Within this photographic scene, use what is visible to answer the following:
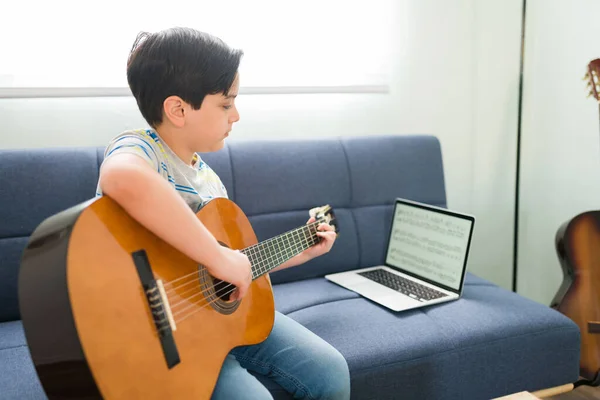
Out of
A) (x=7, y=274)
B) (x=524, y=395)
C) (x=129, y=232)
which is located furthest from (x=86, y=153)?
(x=524, y=395)

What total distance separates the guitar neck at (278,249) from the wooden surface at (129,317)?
0.20 metres

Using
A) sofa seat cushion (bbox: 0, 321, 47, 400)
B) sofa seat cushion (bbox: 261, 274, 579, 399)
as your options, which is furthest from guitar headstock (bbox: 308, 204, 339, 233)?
sofa seat cushion (bbox: 0, 321, 47, 400)

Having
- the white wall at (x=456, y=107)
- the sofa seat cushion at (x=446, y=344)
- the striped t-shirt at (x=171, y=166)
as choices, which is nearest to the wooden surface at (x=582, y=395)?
the sofa seat cushion at (x=446, y=344)

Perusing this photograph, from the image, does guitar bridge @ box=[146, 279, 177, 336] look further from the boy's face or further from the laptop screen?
the laptop screen

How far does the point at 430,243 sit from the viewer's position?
192 centimetres

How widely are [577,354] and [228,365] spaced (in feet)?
3.78

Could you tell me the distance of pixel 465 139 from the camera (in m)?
2.57

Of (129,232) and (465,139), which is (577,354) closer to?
(465,139)

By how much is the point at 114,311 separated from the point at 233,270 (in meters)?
0.29

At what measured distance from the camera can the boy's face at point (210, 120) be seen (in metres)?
1.19

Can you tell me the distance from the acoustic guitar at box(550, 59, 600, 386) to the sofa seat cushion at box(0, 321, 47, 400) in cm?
166

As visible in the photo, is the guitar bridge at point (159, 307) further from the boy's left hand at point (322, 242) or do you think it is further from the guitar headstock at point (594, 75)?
the guitar headstock at point (594, 75)

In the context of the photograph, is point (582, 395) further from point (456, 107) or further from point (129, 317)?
point (129, 317)

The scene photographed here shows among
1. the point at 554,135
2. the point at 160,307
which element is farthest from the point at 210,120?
the point at 554,135
